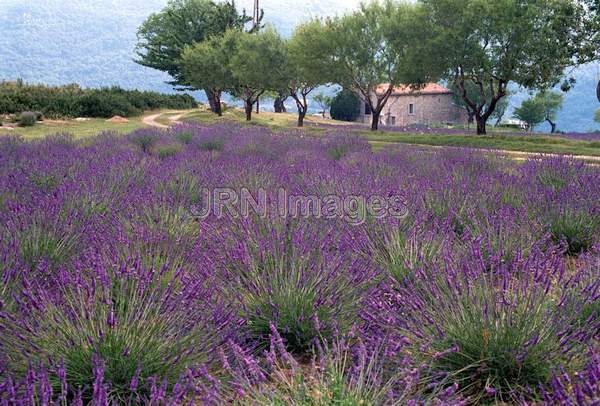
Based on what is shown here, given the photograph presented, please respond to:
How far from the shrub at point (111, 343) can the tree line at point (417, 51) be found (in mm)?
21784

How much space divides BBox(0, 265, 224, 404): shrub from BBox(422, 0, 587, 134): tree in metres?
21.7

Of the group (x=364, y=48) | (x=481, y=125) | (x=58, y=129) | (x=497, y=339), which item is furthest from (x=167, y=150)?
(x=364, y=48)

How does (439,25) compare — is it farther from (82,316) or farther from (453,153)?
(82,316)

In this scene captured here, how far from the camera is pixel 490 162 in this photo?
759 centimetres

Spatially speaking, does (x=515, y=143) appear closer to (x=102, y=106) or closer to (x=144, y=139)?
(x=144, y=139)

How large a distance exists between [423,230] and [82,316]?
2.42 m

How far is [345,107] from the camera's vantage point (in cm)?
6322

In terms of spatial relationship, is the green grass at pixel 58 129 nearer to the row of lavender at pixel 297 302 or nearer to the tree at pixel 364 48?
the tree at pixel 364 48

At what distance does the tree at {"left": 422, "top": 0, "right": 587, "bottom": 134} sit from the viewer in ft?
69.9

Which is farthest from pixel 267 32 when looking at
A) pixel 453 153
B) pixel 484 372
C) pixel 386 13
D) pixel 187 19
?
pixel 484 372

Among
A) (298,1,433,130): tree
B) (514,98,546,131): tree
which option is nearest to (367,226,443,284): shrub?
(298,1,433,130): tree

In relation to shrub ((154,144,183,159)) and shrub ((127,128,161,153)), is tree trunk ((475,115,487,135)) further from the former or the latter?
shrub ((154,144,183,159))

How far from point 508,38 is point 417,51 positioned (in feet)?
12.4

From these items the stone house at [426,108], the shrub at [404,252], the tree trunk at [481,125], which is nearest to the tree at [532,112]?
the stone house at [426,108]
